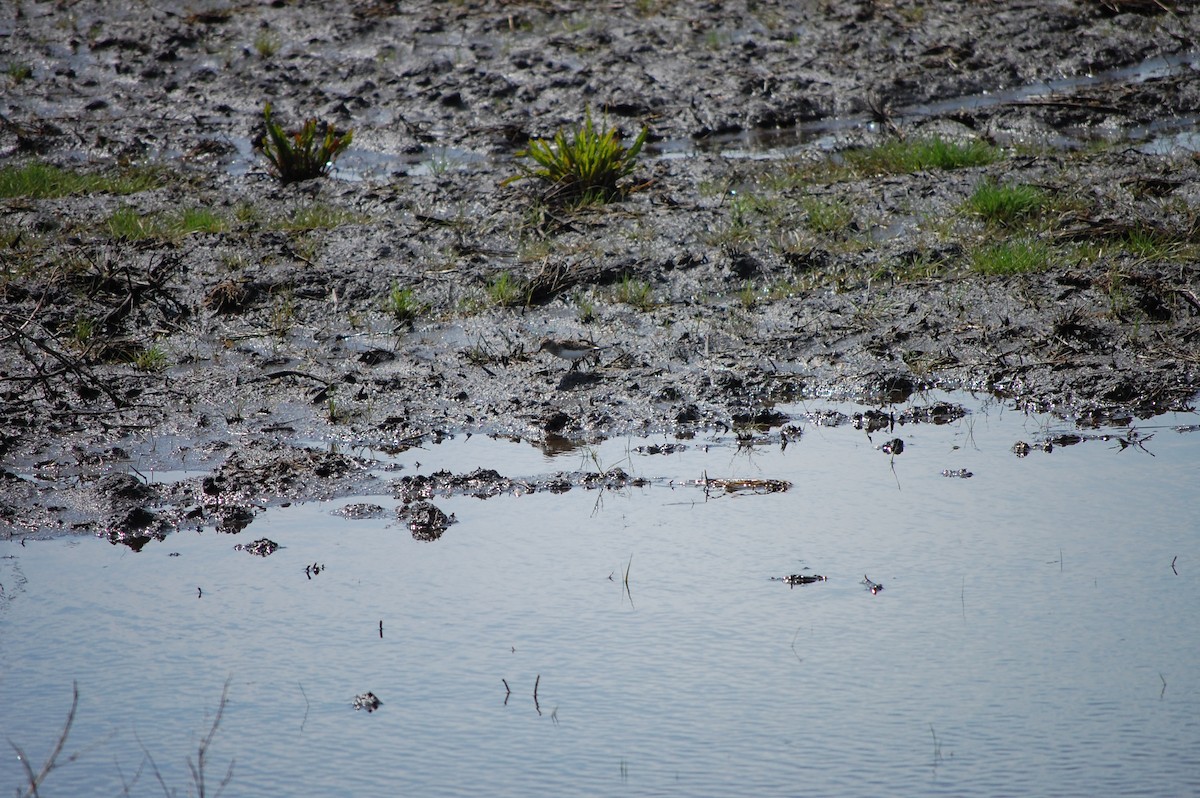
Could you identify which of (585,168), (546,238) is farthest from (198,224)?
(585,168)

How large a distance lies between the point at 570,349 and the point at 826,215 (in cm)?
199

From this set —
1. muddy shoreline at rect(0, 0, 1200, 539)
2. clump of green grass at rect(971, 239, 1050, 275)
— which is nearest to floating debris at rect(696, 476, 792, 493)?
muddy shoreline at rect(0, 0, 1200, 539)

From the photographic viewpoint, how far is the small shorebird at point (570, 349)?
5.64m

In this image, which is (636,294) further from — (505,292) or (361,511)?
(361,511)

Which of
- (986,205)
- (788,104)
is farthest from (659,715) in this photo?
(788,104)

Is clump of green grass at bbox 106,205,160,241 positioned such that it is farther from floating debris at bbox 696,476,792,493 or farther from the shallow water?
floating debris at bbox 696,476,792,493

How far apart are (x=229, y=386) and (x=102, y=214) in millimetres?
2635

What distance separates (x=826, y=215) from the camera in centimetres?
693

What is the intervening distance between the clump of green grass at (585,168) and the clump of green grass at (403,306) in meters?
1.43

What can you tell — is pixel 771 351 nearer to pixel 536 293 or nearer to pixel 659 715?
pixel 536 293

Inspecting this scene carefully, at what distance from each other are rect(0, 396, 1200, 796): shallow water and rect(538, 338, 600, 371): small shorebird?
1.24m

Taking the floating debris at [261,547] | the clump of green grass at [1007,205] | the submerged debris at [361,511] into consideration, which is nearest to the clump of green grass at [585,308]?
the submerged debris at [361,511]

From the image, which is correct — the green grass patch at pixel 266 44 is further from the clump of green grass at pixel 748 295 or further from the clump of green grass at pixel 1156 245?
the clump of green grass at pixel 1156 245

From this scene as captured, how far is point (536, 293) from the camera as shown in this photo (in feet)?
20.5
